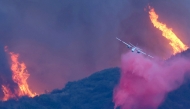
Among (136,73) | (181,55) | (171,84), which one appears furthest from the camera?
(181,55)

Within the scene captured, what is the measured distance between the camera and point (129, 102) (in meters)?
170

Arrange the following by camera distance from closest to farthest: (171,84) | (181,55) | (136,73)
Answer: (136,73) → (171,84) → (181,55)

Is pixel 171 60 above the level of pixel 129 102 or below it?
above

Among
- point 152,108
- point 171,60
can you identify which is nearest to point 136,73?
point 152,108

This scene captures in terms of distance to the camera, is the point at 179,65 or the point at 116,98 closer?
the point at 116,98

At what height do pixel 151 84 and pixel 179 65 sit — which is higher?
pixel 179 65

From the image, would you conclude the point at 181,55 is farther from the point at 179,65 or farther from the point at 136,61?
the point at 136,61

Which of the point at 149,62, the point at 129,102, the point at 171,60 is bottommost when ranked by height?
the point at 129,102

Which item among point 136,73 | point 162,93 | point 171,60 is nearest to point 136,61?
point 136,73

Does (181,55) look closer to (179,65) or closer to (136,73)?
(179,65)

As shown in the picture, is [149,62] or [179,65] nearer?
[149,62]

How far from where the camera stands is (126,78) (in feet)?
551

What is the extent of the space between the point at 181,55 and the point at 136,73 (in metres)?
35.6

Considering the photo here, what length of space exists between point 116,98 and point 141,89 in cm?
723
